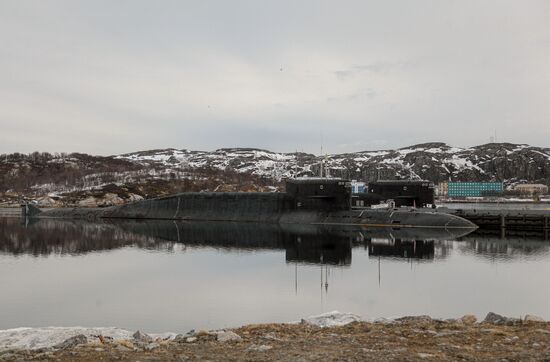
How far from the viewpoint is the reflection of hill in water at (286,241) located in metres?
30.7

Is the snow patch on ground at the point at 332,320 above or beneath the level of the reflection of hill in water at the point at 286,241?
above

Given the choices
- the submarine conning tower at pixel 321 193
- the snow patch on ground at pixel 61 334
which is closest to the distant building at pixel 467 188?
the submarine conning tower at pixel 321 193

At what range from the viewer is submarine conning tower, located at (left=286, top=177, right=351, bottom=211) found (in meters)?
48.2

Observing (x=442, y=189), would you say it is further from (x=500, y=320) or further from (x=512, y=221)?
(x=500, y=320)

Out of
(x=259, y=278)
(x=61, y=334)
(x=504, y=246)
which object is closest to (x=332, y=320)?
(x=61, y=334)

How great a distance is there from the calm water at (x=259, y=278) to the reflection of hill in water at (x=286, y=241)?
0.40 ft

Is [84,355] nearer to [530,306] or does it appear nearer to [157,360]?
[157,360]

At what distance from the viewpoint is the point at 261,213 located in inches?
2072

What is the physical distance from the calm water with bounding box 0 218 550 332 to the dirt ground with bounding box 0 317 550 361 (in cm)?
436

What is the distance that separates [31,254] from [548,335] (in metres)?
30.2

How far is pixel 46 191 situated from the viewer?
128m

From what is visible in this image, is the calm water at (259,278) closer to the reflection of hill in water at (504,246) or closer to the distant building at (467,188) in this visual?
the reflection of hill in water at (504,246)

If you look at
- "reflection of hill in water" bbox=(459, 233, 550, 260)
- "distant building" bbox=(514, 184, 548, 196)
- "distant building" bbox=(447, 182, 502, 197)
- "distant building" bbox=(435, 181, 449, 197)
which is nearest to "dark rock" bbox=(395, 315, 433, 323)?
"reflection of hill in water" bbox=(459, 233, 550, 260)

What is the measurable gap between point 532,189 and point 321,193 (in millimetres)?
156040
